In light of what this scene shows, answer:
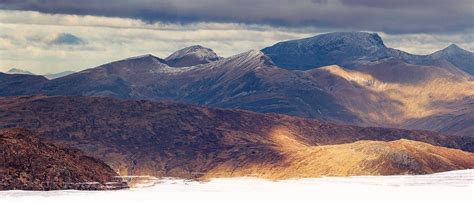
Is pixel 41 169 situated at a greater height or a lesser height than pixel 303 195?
lesser

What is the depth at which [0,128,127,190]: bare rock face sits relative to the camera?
542ft

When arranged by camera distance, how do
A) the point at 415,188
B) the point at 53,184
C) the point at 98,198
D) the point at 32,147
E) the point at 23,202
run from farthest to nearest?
the point at 32,147 → the point at 53,184 → the point at 415,188 → the point at 98,198 → the point at 23,202

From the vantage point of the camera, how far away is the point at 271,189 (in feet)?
526

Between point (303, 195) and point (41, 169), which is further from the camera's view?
point (41, 169)

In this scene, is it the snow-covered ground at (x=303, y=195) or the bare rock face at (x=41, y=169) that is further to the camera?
the bare rock face at (x=41, y=169)

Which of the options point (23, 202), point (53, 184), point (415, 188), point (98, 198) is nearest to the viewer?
point (23, 202)

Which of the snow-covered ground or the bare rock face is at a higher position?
the snow-covered ground

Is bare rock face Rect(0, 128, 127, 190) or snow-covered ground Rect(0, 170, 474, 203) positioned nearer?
snow-covered ground Rect(0, 170, 474, 203)

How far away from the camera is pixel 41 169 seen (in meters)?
170

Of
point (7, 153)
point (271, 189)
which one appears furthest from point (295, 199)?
point (7, 153)

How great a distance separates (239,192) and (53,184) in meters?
36.6

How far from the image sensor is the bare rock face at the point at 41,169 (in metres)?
165

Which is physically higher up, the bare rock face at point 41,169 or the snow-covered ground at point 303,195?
the snow-covered ground at point 303,195

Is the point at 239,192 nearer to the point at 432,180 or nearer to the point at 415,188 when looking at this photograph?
the point at 415,188
